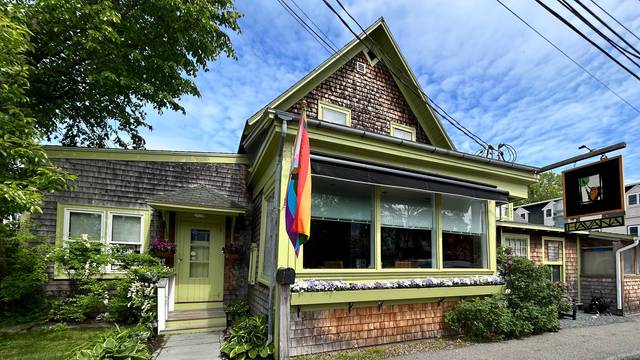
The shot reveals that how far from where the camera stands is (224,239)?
28.3 ft

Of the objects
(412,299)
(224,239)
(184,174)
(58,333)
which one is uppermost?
(184,174)

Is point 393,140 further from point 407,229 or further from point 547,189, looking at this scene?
point 547,189

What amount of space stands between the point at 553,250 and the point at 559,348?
6582 millimetres

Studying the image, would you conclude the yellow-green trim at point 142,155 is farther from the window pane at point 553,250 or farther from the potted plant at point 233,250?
the window pane at point 553,250

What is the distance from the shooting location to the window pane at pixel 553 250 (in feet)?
38.9

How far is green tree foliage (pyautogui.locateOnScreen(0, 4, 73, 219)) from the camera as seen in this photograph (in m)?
4.96

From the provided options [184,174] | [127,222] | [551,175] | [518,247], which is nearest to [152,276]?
[127,222]

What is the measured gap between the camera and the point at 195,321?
727 centimetres

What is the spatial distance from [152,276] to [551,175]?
48.8 meters

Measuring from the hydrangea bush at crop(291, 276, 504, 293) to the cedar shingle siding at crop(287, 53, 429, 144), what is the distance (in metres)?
5.38

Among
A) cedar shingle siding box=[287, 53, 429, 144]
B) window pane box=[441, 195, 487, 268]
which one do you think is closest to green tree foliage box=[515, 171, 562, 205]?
cedar shingle siding box=[287, 53, 429, 144]

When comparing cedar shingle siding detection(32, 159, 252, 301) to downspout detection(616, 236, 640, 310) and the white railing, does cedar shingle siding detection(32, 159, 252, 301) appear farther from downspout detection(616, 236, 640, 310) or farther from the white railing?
downspout detection(616, 236, 640, 310)

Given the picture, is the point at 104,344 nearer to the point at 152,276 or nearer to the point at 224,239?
the point at 152,276

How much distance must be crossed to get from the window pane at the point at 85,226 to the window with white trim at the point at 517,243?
10657 millimetres
